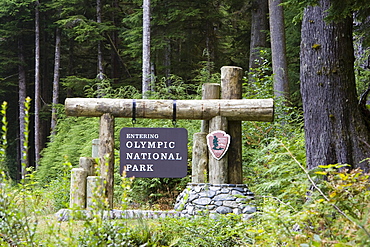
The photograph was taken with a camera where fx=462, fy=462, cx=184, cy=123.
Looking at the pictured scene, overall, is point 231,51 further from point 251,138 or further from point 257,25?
point 251,138

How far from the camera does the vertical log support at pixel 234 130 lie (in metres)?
7.23

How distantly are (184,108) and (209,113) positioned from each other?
40 cm

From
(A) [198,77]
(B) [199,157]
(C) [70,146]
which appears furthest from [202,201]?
(A) [198,77]

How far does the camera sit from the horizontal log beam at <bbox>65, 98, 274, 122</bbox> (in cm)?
712

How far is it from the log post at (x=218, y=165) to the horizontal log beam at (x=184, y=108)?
0.11 meters

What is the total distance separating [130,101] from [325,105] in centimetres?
304

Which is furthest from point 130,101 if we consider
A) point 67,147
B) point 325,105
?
point 67,147

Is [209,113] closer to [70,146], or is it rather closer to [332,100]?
[332,100]

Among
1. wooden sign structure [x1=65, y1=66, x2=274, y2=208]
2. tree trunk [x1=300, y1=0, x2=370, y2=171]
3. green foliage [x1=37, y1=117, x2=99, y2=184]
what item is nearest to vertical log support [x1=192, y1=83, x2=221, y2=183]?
wooden sign structure [x1=65, y1=66, x2=274, y2=208]

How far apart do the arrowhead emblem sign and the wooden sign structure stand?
0.22 feet

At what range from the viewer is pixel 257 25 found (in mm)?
15539

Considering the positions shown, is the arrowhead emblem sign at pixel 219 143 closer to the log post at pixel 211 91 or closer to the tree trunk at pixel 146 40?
the log post at pixel 211 91

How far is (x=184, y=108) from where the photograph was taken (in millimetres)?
7199

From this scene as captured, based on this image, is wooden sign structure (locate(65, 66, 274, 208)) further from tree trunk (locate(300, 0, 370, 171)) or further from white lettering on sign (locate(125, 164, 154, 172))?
tree trunk (locate(300, 0, 370, 171))
